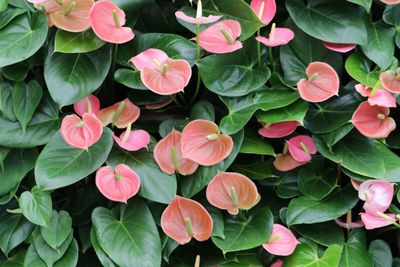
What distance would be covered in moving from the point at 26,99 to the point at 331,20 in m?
0.69

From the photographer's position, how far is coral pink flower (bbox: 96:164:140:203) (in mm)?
1072

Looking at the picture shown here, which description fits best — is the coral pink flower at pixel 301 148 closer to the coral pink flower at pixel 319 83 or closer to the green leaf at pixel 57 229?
the coral pink flower at pixel 319 83

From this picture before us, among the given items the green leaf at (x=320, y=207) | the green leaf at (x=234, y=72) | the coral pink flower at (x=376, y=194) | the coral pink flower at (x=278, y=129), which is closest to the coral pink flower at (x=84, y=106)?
the green leaf at (x=234, y=72)

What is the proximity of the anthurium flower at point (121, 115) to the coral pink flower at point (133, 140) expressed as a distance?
0.10 ft

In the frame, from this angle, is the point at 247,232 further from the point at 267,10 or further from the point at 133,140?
the point at 267,10

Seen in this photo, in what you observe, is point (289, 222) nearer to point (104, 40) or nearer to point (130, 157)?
point (130, 157)

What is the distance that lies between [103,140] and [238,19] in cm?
40

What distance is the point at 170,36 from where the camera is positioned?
3.99ft

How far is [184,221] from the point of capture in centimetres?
111

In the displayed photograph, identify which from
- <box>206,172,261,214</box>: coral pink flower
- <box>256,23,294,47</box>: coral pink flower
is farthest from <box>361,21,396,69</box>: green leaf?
<box>206,172,261,214</box>: coral pink flower

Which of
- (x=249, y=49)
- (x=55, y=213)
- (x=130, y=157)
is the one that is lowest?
(x=55, y=213)

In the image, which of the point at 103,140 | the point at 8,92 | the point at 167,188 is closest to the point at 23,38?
the point at 8,92

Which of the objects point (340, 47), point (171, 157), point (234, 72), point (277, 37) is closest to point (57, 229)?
point (171, 157)

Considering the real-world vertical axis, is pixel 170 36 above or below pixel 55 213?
above
